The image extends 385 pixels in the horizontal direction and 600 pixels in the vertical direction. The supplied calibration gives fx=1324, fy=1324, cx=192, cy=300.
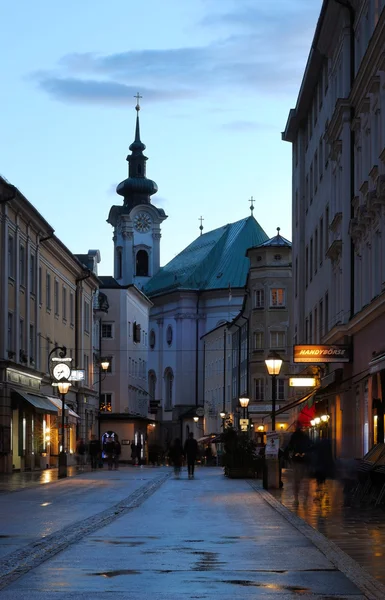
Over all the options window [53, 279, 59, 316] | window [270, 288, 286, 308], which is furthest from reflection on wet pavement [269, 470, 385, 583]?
window [270, 288, 286, 308]

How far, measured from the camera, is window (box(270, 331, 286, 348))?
87562 mm

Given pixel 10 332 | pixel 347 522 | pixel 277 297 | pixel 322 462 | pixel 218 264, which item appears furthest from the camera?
pixel 218 264

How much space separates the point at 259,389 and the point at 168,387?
54140mm

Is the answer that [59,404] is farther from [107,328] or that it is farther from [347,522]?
[347,522]

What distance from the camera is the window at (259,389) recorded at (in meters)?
89.2

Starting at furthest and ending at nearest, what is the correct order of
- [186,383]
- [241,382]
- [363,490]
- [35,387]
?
1. [186,383]
2. [241,382]
3. [35,387]
4. [363,490]

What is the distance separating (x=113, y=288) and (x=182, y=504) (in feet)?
250

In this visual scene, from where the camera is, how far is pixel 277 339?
87875 millimetres

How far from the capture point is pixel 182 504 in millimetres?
26734

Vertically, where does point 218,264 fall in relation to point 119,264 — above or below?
below

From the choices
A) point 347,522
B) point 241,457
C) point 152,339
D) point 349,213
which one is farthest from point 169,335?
point 347,522

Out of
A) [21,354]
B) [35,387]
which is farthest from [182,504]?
[35,387]

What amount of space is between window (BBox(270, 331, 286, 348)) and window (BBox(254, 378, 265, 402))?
→ 9.25 feet

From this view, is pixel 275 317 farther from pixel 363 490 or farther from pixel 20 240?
pixel 363 490
